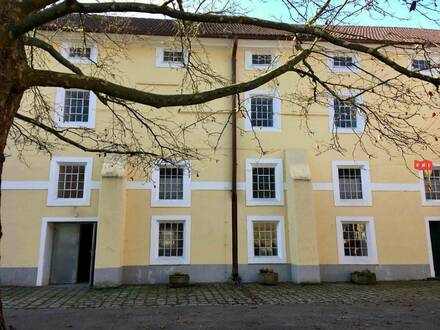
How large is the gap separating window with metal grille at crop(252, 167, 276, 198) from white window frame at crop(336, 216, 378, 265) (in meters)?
2.71

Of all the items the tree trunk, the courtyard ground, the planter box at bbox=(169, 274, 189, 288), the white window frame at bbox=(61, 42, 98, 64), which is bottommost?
the courtyard ground

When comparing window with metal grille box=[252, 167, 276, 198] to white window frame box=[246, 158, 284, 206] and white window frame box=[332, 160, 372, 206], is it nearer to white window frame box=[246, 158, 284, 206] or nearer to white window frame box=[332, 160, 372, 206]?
white window frame box=[246, 158, 284, 206]

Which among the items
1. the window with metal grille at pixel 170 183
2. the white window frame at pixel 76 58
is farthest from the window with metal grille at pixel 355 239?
the white window frame at pixel 76 58

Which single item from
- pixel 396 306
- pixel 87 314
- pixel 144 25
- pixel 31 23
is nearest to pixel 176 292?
pixel 87 314

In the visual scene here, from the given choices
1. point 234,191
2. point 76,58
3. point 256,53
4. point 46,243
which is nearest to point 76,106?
point 76,58

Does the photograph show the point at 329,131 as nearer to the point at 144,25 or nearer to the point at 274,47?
the point at 274,47

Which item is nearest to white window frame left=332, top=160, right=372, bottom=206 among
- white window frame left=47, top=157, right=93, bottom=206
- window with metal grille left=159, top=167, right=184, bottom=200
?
window with metal grille left=159, top=167, right=184, bottom=200

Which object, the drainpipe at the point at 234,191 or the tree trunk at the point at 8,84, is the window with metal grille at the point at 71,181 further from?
the tree trunk at the point at 8,84

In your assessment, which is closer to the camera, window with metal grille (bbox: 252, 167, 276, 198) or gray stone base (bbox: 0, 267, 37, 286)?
gray stone base (bbox: 0, 267, 37, 286)

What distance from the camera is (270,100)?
1623 cm

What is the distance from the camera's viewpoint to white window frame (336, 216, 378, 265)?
49.4ft

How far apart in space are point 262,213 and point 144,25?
29.1 feet

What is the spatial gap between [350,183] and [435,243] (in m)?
3.98

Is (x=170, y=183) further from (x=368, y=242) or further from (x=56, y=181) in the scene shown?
(x=368, y=242)
